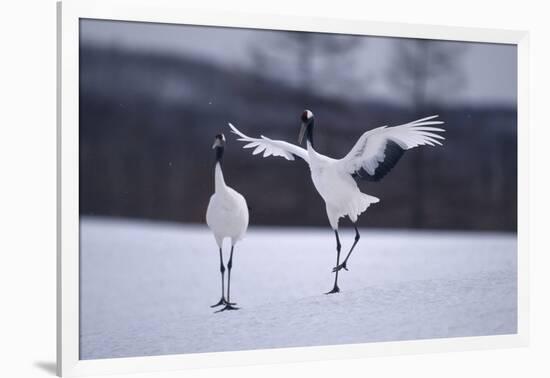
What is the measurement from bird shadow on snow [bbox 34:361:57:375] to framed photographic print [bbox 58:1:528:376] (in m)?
0.15

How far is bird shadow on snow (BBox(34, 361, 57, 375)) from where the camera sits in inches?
200

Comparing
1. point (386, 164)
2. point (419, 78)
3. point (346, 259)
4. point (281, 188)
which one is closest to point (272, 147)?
point (281, 188)

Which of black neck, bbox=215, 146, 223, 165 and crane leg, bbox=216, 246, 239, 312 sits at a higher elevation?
black neck, bbox=215, 146, 223, 165

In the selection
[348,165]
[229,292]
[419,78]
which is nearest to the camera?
[229,292]

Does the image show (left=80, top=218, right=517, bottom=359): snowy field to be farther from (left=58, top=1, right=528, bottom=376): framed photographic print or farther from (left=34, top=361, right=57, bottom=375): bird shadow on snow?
(left=34, top=361, right=57, bottom=375): bird shadow on snow

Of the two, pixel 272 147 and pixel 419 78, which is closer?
pixel 272 147

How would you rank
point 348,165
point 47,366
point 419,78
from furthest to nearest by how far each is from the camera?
point 419,78
point 348,165
point 47,366

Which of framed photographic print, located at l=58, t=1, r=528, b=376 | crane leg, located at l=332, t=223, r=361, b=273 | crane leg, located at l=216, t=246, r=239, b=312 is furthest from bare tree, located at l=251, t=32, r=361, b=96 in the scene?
crane leg, located at l=216, t=246, r=239, b=312

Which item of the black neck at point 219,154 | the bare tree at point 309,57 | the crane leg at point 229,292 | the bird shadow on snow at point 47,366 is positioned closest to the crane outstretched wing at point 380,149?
the bare tree at point 309,57

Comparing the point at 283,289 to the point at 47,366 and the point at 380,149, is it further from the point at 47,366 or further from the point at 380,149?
the point at 47,366

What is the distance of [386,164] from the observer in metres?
5.67

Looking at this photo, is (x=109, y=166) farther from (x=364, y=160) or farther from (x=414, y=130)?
(x=414, y=130)

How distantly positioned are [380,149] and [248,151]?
3.15 feet

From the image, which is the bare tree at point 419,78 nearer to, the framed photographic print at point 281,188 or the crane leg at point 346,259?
the framed photographic print at point 281,188
